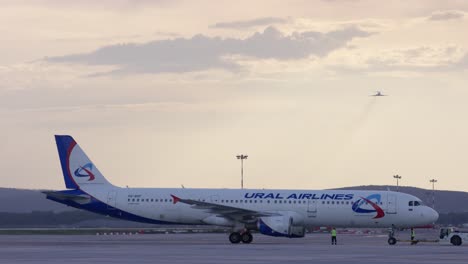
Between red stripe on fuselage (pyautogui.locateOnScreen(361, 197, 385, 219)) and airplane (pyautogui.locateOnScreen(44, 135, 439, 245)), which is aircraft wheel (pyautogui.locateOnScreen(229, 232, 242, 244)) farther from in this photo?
red stripe on fuselage (pyautogui.locateOnScreen(361, 197, 385, 219))

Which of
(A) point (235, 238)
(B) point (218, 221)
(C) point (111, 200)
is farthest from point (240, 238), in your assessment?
(C) point (111, 200)

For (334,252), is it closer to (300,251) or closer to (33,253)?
(300,251)

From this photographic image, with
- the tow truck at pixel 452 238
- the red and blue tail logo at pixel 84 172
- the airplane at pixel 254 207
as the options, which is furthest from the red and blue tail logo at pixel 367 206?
the red and blue tail logo at pixel 84 172

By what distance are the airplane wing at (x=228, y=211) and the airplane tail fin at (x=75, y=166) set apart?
7397 mm

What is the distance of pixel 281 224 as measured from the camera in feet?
236

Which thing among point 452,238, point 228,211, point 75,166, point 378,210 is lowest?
point 452,238

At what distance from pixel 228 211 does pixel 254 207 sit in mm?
2350

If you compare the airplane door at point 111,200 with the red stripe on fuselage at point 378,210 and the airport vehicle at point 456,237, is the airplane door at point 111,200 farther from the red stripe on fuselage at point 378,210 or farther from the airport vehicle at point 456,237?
the airport vehicle at point 456,237

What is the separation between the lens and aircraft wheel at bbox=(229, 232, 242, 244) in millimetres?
71500

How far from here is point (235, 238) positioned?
71625mm

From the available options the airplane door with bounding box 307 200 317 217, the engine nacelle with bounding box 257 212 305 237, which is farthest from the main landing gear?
the airplane door with bounding box 307 200 317 217

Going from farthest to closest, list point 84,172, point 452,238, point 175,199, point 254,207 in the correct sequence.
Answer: point 84,172, point 175,199, point 254,207, point 452,238

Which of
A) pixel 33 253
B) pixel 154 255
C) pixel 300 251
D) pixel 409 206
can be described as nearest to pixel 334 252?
pixel 300 251

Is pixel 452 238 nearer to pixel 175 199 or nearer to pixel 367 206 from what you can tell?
pixel 367 206
